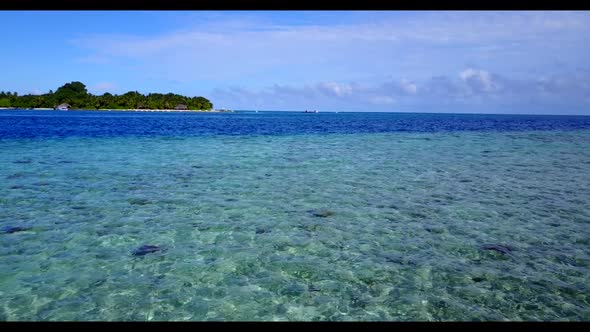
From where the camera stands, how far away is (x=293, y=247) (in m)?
9.82

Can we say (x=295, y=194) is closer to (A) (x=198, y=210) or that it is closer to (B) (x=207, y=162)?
(A) (x=198, y=210)

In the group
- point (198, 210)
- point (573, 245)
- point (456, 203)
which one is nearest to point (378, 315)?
point (573, 245)

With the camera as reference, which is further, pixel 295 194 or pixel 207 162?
pixel 207 162

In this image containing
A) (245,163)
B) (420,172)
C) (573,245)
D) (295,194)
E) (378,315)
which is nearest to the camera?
(378,315)

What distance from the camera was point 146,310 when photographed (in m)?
6.81

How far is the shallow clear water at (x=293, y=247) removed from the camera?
277 inches

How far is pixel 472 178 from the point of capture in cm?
1984

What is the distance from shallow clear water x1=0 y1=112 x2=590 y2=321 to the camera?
7.03m
